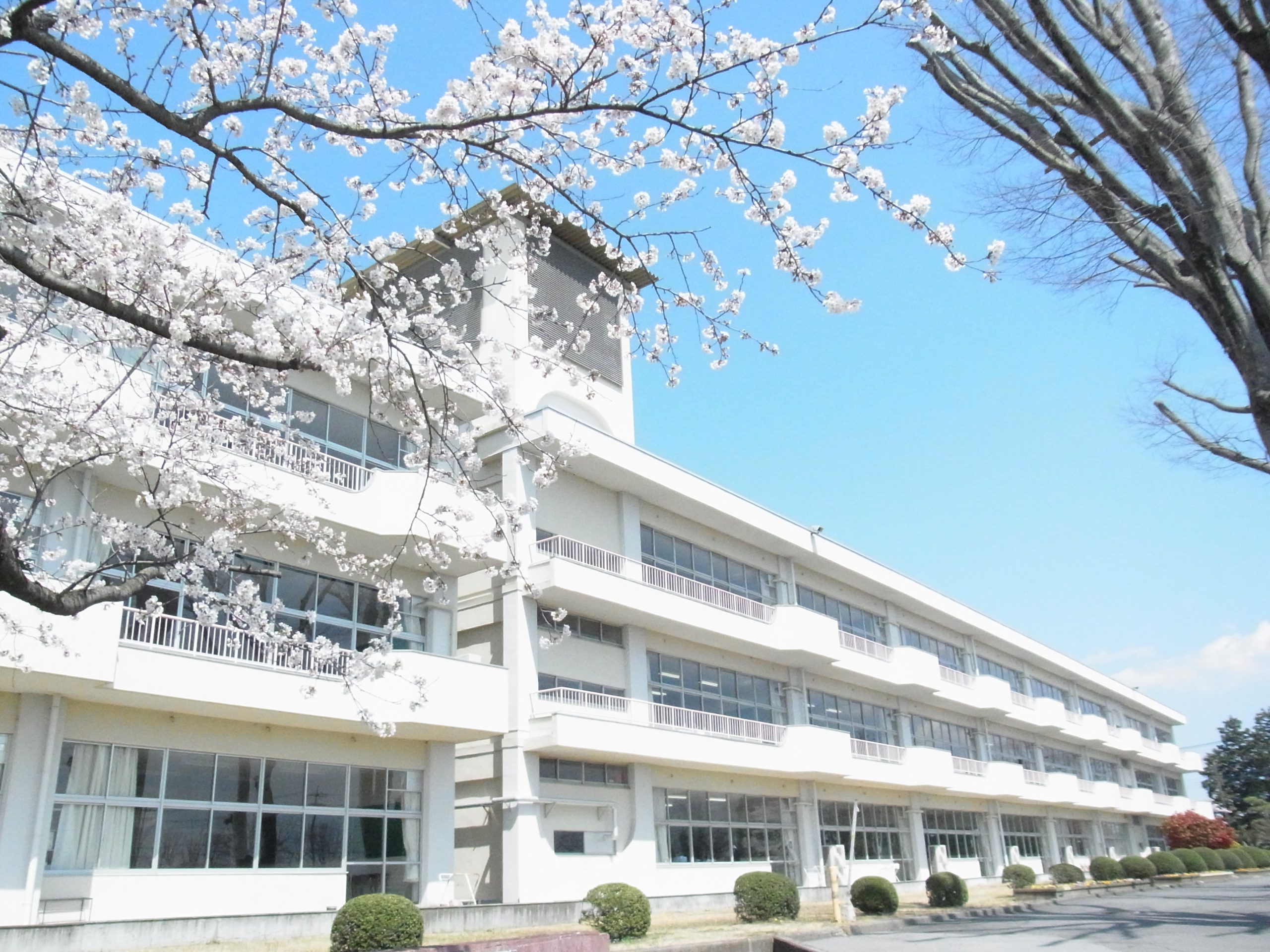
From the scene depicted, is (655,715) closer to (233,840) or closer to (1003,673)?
(233,840)

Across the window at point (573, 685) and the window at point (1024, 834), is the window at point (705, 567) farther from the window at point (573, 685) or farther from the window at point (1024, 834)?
the window at point (1024, 834)

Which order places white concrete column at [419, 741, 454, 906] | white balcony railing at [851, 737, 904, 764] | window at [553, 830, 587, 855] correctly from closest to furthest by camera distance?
white concrete column at [419, 741, 454, 906] → window at [553, 830, 587, 855] → white balcony railing at [851, 737, 904, 764]

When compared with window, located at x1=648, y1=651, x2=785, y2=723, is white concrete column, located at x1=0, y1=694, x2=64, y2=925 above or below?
below

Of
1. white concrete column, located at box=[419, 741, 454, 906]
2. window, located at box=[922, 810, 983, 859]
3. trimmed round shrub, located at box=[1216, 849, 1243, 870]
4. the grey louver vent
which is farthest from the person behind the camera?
trimmed round shrub, located at box=[1216, 849, 1243, 870]

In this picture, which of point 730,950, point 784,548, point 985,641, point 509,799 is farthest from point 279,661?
point 985,641

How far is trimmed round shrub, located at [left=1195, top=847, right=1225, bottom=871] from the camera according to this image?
49125 mm

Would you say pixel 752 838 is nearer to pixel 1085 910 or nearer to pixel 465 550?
pixel 1085 910

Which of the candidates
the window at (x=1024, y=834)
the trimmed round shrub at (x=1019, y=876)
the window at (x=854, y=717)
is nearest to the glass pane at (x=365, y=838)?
the window at (x=854, y=717)

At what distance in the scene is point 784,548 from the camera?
32375mm

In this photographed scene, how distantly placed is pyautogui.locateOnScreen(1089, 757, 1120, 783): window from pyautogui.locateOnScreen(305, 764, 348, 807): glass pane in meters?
48.6

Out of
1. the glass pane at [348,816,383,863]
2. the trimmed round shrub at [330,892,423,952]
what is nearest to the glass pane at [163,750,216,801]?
the glass pane at [348,816,383,863]

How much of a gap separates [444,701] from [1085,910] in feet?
60.8

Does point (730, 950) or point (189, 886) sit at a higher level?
point (189, 886)

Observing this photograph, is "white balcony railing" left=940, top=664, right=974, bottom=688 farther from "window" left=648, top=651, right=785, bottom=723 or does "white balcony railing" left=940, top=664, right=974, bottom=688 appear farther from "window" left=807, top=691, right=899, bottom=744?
"window" left=648, top=651, right=785, bottom=723
